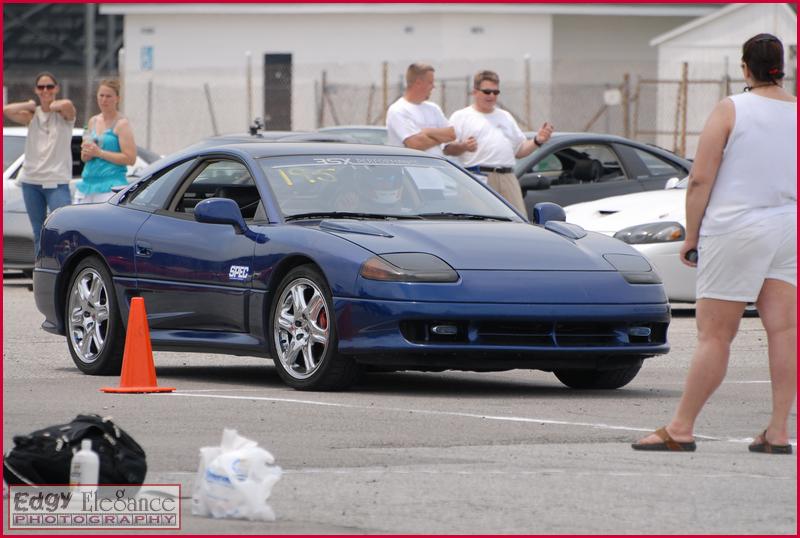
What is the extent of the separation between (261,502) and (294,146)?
5.02 meters

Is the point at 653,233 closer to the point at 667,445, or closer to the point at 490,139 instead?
the point at 490,139

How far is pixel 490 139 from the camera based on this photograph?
48.1ft

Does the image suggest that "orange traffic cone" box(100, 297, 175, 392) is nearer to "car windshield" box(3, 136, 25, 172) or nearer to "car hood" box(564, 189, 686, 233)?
"car hood" box(564, 189, 686, 233)

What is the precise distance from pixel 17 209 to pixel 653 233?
260 inches

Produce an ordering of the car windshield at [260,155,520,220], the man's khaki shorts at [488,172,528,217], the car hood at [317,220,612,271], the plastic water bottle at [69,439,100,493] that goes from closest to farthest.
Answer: the plastic water bottle at [69,439,100,493] → the car hood at [317,220,612,271] → the car windshield at [260,155,520,220] → the man's khaki shorts at [488,172,528,217]

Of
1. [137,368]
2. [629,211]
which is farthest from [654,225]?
[137,368]

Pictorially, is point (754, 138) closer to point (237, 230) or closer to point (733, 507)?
point (733, 507)

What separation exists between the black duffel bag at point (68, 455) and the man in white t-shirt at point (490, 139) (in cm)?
855

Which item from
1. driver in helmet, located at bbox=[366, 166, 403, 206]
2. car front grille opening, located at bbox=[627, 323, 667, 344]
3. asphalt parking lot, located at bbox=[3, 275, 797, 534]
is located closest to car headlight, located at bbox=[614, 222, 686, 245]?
asphalt parking lot, located at bbox=[3, 275, 797, 534]

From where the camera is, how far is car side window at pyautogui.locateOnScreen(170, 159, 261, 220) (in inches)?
409

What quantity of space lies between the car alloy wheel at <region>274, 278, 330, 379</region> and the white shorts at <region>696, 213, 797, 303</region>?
8.34ft

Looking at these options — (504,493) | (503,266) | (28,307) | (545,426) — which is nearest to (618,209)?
(28,307)

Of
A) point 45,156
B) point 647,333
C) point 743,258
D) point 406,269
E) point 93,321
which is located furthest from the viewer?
point 45,156

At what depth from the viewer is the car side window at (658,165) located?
18062 mm
